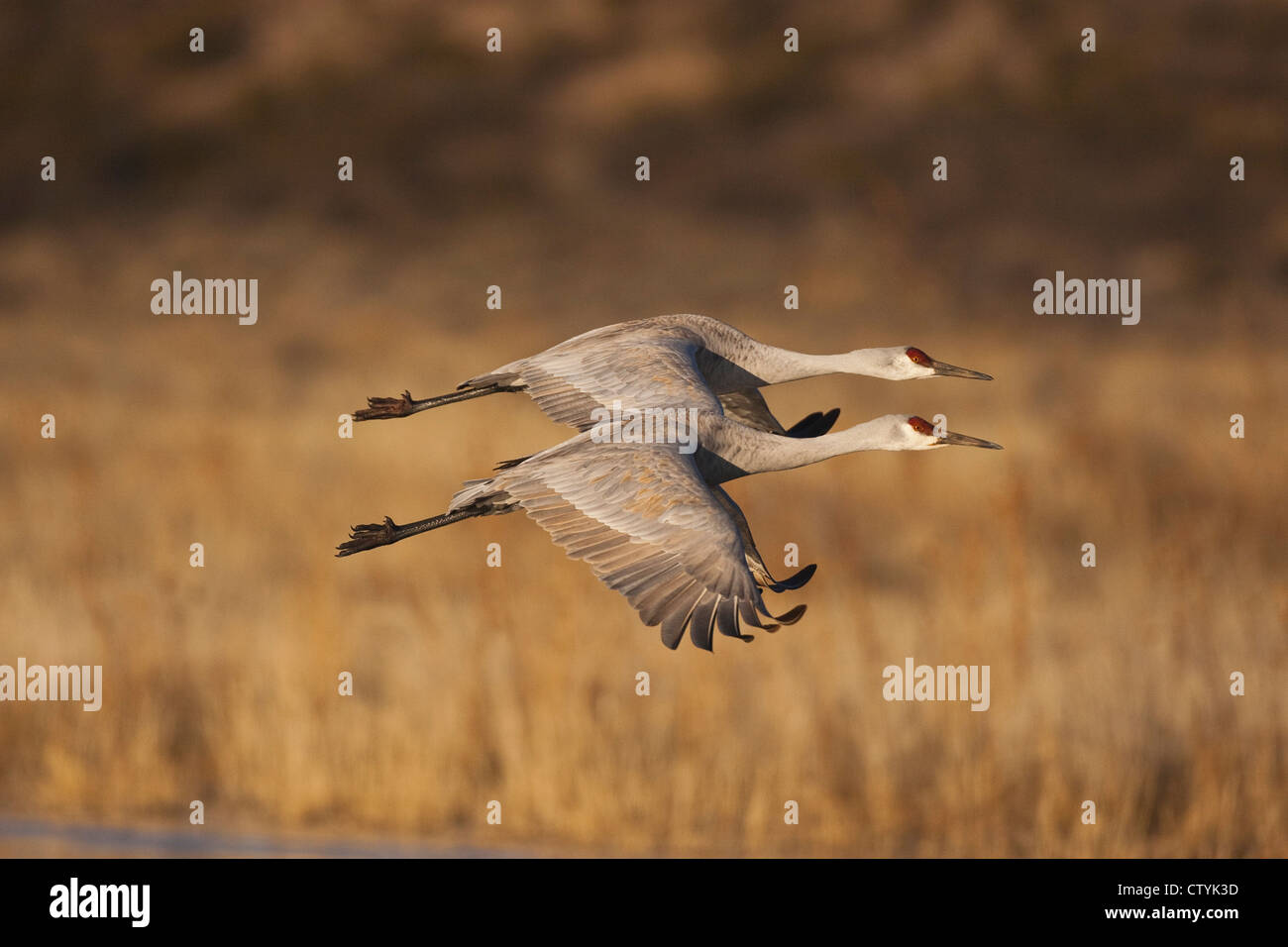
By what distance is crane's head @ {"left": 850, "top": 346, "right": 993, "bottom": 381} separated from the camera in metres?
8.84

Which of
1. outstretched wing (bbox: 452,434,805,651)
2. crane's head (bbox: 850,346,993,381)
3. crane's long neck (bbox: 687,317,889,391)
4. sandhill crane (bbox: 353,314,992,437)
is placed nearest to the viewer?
outstretched wing (bbox: 452,434,805,651)

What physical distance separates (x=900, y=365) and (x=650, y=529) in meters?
2.36

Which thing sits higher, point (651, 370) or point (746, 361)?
point (746, 361)

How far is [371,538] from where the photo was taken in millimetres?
8219

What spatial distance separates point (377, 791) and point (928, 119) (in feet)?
87.0

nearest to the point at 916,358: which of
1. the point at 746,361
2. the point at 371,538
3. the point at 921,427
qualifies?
the point at 921,427

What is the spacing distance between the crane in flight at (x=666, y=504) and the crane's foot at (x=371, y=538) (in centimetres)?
41

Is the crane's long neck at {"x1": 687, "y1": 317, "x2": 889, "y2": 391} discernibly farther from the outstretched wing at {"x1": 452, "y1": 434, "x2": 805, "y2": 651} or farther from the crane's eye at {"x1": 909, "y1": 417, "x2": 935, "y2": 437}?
the outstretched wing at {"x1": 452, "y1": 434, "x2": 805, "y2": 651}

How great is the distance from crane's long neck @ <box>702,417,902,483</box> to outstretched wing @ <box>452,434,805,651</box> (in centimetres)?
19

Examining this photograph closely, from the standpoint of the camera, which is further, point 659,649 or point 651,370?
point 659,649

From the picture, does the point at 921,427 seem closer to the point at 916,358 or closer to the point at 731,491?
the point at 916,358

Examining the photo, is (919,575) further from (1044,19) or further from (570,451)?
(1044,19)

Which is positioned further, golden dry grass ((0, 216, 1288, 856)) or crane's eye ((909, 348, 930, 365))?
golden dry grass ((0, 216, 1288, 856))

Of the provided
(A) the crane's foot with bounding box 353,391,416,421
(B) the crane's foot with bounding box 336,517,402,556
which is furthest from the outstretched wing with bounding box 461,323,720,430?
(B) the crane's foot with bounding box 336,517,402,556
